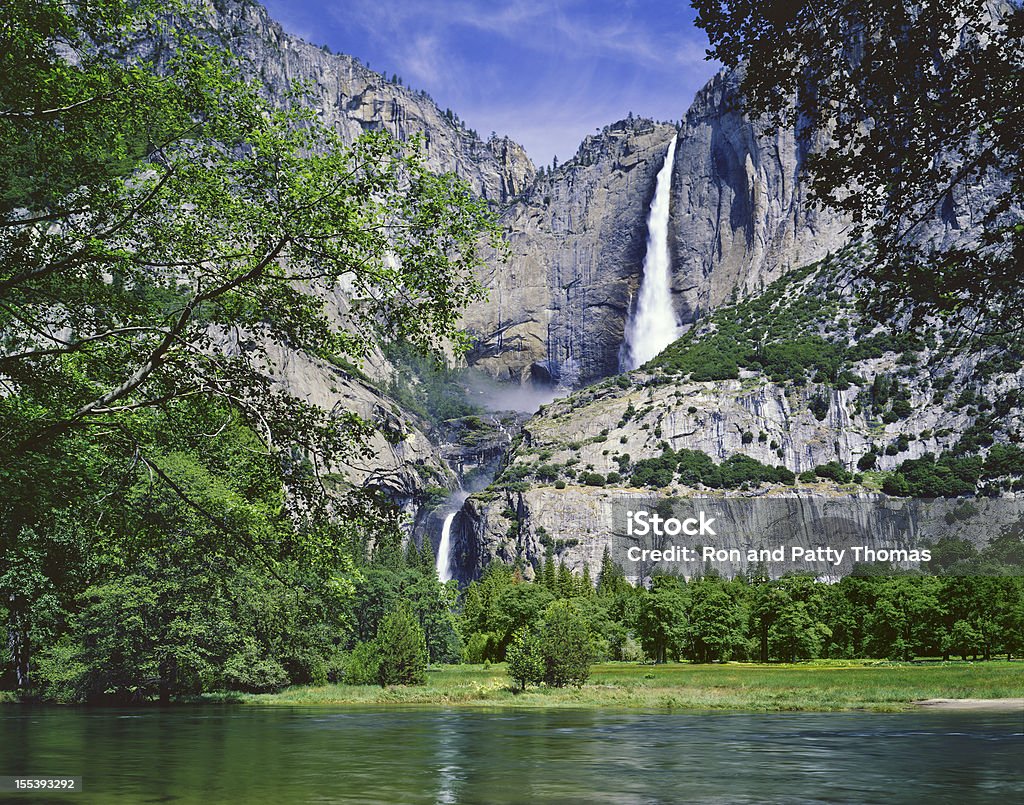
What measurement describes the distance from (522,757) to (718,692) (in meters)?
36.2

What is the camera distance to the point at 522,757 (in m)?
28.6

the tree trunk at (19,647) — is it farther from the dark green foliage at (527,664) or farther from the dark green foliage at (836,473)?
the dark green foliage at (836,473)

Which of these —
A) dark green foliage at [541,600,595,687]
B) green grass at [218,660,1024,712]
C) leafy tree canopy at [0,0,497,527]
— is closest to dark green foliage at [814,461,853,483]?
green grass at [218,660,1024,712]

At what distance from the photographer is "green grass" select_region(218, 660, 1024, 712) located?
55.8 meters

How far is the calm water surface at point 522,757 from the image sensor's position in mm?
20406

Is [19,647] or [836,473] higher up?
[836,473]

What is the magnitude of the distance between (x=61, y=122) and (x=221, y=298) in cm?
422

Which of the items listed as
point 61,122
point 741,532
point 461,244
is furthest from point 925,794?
point 741,532

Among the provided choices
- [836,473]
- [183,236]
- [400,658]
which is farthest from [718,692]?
[836,473]

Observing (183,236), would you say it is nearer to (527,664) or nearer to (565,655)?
(527,664)

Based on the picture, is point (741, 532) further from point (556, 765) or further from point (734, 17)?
point (734, 17)

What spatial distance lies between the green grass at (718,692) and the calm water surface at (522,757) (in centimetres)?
790

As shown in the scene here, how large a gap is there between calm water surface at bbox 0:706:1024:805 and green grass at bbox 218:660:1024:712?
7.90 m

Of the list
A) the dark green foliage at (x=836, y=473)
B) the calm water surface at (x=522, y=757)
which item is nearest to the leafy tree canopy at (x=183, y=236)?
Answer: the calm water surface at (x=522, y=757)
